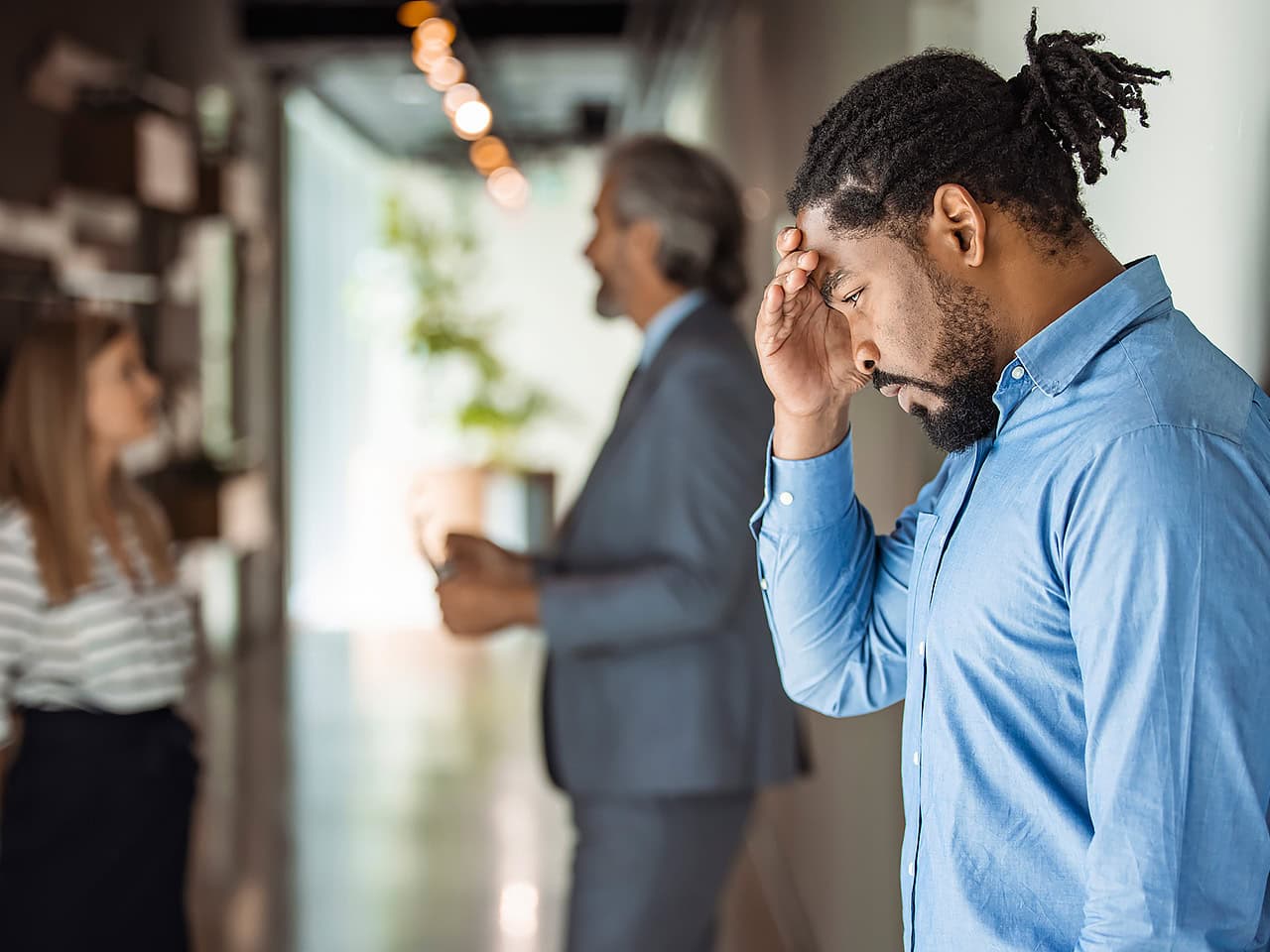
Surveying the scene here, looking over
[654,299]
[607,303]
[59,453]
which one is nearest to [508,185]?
[59,453]

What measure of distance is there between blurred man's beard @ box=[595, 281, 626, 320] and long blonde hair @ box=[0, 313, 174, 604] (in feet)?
3.78

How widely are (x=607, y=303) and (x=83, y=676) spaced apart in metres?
1.29

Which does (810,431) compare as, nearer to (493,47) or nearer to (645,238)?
(645,238)

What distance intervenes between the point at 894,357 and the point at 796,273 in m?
0.11

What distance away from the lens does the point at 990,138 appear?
1.01 metres

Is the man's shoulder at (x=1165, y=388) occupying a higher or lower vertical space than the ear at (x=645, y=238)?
lower

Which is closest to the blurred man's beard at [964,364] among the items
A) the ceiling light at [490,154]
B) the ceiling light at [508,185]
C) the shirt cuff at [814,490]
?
the shirt cuff at [814,490]

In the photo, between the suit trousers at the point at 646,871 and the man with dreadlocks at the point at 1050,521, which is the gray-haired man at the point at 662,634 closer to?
the suit trousers at the point at 646,871

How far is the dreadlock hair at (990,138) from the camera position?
100cm

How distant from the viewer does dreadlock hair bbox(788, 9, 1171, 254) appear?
1.00m

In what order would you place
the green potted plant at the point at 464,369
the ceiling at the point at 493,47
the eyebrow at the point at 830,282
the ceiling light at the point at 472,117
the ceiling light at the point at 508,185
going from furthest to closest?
the green potted plant at the point at 464,369, the ceiling light at the point at 508,185, the ceiling light at the point at 472,117, the ceiling at the point at 493,47, the eyebrow at the point at 830,282

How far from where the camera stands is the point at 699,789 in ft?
7.04

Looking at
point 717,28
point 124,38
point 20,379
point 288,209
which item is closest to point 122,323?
point 20,379

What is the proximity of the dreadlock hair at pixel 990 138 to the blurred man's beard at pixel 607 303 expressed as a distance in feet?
4.45
